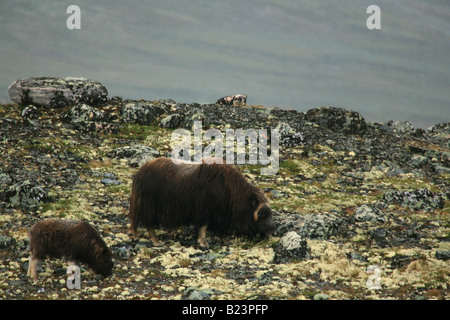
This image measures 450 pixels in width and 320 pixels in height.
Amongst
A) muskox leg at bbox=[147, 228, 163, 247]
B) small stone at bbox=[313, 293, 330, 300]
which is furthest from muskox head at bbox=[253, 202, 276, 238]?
small stone at bbox=[313, 293, 330, 300]

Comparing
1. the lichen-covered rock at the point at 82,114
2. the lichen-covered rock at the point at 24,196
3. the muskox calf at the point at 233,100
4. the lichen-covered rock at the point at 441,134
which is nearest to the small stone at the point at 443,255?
the lichen-covered rock at the point at 24,196

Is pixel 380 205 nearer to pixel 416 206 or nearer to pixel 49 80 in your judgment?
pixel 416 206

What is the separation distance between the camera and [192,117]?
90.3 ft

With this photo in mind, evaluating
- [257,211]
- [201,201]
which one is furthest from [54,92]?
[257,211]

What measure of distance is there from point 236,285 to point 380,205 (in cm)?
958

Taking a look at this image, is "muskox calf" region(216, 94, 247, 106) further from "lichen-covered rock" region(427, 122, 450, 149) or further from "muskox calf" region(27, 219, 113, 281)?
"muskox calf" region(27, 219, 113, 281)

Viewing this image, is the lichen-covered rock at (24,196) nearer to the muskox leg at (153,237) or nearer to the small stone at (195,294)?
the muskox leg at (153,237)

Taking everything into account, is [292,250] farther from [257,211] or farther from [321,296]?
[321,296]

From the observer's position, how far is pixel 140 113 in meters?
27.6

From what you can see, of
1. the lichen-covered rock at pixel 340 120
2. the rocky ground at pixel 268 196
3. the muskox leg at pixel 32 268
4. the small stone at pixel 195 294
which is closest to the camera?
the small stone at pixel 195 294

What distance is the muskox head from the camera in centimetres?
1257

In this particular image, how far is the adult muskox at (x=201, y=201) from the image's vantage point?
1266 cm

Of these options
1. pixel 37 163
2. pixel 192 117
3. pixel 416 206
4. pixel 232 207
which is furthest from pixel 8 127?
pixel 416 206

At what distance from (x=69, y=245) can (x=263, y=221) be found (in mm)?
5487
